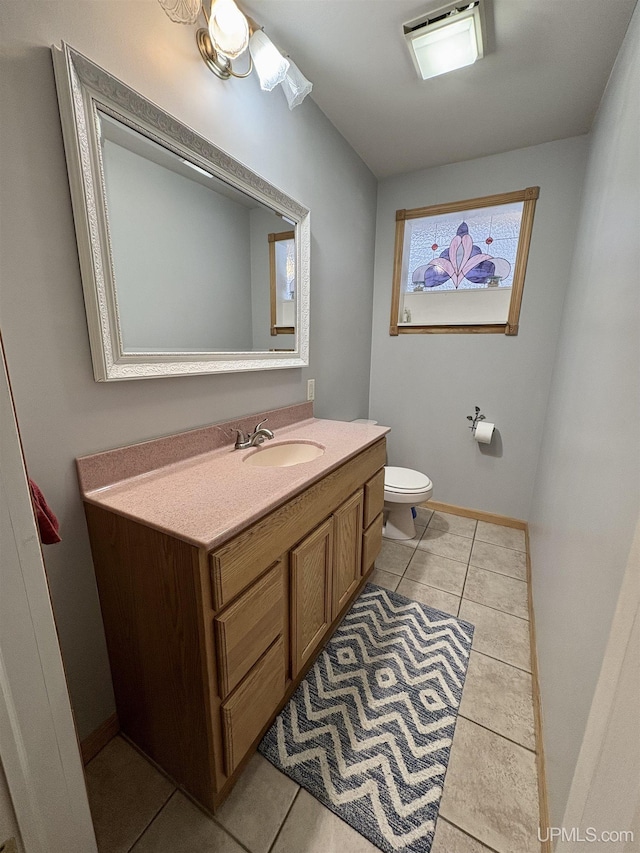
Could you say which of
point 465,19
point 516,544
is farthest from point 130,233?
point 516,544

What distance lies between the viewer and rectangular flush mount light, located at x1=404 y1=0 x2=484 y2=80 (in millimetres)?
1210

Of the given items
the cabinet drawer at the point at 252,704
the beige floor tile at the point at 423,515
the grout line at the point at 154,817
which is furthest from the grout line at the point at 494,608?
the grout line at the point at 154,817

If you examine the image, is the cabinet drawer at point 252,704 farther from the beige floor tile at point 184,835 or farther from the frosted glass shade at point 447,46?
the frosted glass shade at point 447,46

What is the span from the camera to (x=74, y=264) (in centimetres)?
88

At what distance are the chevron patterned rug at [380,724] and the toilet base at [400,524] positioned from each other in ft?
2.24

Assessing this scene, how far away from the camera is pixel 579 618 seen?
2.93ft

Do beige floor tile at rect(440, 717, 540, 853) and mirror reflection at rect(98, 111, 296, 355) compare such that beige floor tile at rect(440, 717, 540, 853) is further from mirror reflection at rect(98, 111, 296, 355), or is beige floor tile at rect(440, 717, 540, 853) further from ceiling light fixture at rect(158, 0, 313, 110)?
ceiling light fixture at rect(158, 0, 313, 110)

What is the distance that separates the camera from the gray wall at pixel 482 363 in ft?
6.63

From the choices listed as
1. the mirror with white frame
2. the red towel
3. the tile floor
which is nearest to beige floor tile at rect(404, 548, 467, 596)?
the tile floor

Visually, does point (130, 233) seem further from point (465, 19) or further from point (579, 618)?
point (579, 618)

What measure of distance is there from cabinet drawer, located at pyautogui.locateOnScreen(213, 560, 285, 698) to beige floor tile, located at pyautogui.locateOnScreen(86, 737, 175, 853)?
1.58ft

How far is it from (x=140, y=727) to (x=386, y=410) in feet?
7.54

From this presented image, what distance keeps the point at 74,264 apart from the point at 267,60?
1064mm

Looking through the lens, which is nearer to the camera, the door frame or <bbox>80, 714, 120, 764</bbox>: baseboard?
the door frame
